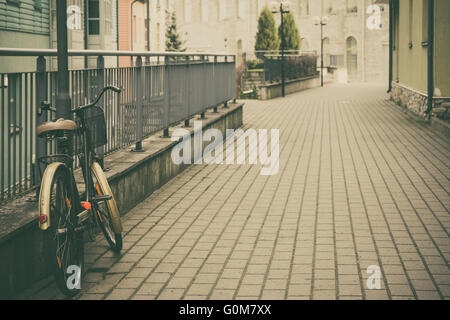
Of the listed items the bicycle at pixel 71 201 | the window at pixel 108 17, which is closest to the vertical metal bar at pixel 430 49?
the bicycle at pixel 71 201

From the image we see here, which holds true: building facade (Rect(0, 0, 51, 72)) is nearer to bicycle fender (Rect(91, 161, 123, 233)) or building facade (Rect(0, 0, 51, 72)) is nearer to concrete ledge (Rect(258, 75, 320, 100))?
concrete ledge (Rect(258, 75, 320, 100))

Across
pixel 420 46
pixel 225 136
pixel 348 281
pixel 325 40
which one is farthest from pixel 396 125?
pixel 325 40

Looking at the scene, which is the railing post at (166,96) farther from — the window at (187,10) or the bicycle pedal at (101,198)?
the window at (187,10)

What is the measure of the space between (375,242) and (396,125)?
11665 mm

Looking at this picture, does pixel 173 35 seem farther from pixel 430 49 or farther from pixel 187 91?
pixel 187 91

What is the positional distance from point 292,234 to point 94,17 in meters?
23.8

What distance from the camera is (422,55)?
1955 cm

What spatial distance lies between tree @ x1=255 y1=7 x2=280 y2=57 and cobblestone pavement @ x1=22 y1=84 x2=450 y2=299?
4592 centimetres

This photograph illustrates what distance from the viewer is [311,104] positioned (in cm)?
2709

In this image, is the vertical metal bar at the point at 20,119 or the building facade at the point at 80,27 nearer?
the vertical metal bar at the point at 20,119

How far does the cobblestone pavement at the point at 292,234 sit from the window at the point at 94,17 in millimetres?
18004

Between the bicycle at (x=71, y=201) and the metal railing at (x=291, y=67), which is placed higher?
the metal railing at (x=291, y=67)

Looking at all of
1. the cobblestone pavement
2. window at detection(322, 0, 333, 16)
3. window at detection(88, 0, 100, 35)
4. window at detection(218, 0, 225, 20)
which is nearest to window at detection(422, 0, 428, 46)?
the cobblestone pavement

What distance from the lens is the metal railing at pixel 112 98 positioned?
221 inches
